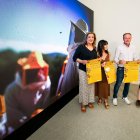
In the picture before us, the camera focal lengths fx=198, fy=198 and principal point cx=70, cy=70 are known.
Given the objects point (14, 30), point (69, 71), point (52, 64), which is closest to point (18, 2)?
point (14, 30)

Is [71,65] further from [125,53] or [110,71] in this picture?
[125,53]

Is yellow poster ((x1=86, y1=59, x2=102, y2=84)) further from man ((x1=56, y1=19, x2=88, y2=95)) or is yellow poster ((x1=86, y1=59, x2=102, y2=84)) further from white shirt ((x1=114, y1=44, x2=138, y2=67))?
man ((x1=56, y1=19, x2=88, y2=95))

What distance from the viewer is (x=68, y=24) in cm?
372

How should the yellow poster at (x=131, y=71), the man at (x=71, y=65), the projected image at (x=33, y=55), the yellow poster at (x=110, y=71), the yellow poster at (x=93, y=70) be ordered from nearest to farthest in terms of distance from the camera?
the projected image at (x=33, y=55) < the yellow poster at (x=93, y=70) < the yellow poster at (x=110, y=71) < the yellow poster at (x=131, y=71) < the man at (x=71, y=65)

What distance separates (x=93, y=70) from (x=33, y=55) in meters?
1.09

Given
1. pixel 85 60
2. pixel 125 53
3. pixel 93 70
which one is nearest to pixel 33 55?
pixel 85 60

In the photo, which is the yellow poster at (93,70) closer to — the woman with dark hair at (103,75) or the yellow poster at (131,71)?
the woman with dark hair at (103,75)

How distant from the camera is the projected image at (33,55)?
2.21 metres

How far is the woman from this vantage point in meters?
3.28

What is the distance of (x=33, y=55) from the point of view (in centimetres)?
268

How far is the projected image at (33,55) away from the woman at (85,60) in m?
0.40

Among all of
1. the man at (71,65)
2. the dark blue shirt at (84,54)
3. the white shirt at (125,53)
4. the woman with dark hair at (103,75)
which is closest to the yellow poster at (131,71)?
the white shirt at (125,53)

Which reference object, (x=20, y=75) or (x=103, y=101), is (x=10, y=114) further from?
(x=103, y=101)

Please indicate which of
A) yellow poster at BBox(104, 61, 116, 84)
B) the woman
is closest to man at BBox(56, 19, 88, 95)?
the woman
